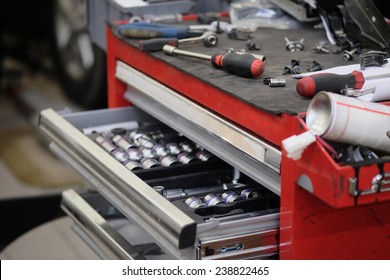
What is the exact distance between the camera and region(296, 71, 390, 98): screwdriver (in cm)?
147

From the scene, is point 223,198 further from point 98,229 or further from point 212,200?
point 98,229

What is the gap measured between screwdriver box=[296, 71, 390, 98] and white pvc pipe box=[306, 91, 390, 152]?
111 mm

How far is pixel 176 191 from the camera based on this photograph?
1710 millimetres

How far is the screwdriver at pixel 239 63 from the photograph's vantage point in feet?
5.33

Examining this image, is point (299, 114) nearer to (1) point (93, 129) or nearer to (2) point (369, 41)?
(2) point (369, 41)

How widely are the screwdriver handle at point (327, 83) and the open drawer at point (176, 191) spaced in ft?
0.74

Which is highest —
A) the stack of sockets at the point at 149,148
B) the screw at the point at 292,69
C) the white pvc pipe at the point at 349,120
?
the white pvc pipe at the point at 349,120

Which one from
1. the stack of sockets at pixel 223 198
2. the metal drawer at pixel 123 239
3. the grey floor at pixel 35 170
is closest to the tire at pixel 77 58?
the grey floor at pixel 35 170

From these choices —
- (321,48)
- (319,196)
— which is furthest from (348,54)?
(319,196)

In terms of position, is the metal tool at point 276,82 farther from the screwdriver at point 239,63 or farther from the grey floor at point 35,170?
the grey floor at point 35,170

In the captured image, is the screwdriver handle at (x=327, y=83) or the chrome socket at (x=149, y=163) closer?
the screwdriver handle at (x=327, y=83)

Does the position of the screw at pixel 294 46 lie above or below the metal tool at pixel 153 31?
above
